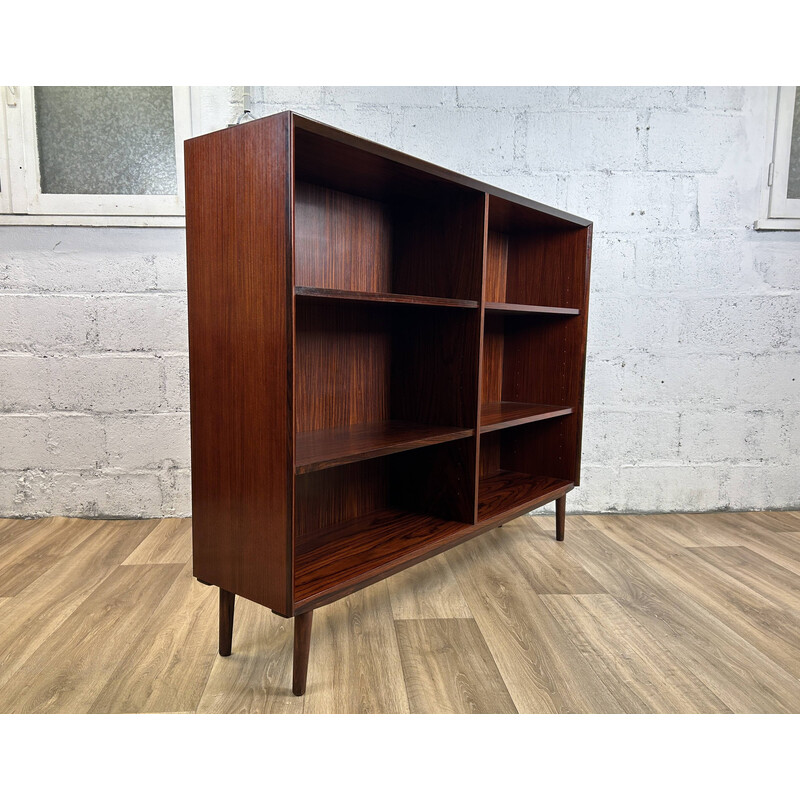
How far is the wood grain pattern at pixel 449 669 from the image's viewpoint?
1.22 metres

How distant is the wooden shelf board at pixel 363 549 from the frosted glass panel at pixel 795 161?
80.0 inches

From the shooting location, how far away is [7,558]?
A: 1.97m

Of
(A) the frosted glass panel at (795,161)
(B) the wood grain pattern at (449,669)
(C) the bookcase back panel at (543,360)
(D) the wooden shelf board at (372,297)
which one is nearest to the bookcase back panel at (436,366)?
(D) the wooden shelf board at (372,297)

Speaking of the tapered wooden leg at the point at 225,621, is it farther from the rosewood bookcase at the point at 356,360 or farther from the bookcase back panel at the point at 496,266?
the bookcase back panel at the point at 496,266

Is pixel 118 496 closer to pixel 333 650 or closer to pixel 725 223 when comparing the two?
pixel 333 650

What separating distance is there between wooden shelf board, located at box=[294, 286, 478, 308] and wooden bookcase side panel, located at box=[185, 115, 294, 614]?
0.06 metres

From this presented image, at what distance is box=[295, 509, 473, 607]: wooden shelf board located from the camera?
125cm

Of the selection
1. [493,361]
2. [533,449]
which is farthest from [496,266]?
[533,449]

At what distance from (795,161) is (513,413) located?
5.48 feet

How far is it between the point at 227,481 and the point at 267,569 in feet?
0.66

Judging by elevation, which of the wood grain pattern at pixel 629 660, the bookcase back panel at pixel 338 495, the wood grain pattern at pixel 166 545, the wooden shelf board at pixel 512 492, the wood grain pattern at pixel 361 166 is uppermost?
the wood grain pattern at pixel 361 166

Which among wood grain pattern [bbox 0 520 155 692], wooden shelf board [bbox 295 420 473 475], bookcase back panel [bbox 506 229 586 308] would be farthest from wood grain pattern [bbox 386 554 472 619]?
bookcase back panel [bbox 506 229 586 308]

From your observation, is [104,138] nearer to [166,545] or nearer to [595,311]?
[166,545]

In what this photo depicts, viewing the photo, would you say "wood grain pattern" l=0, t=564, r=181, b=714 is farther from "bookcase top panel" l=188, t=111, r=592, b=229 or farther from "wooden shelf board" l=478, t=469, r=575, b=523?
"bookcase top panel" l=188, t=111, r=592, b=229
